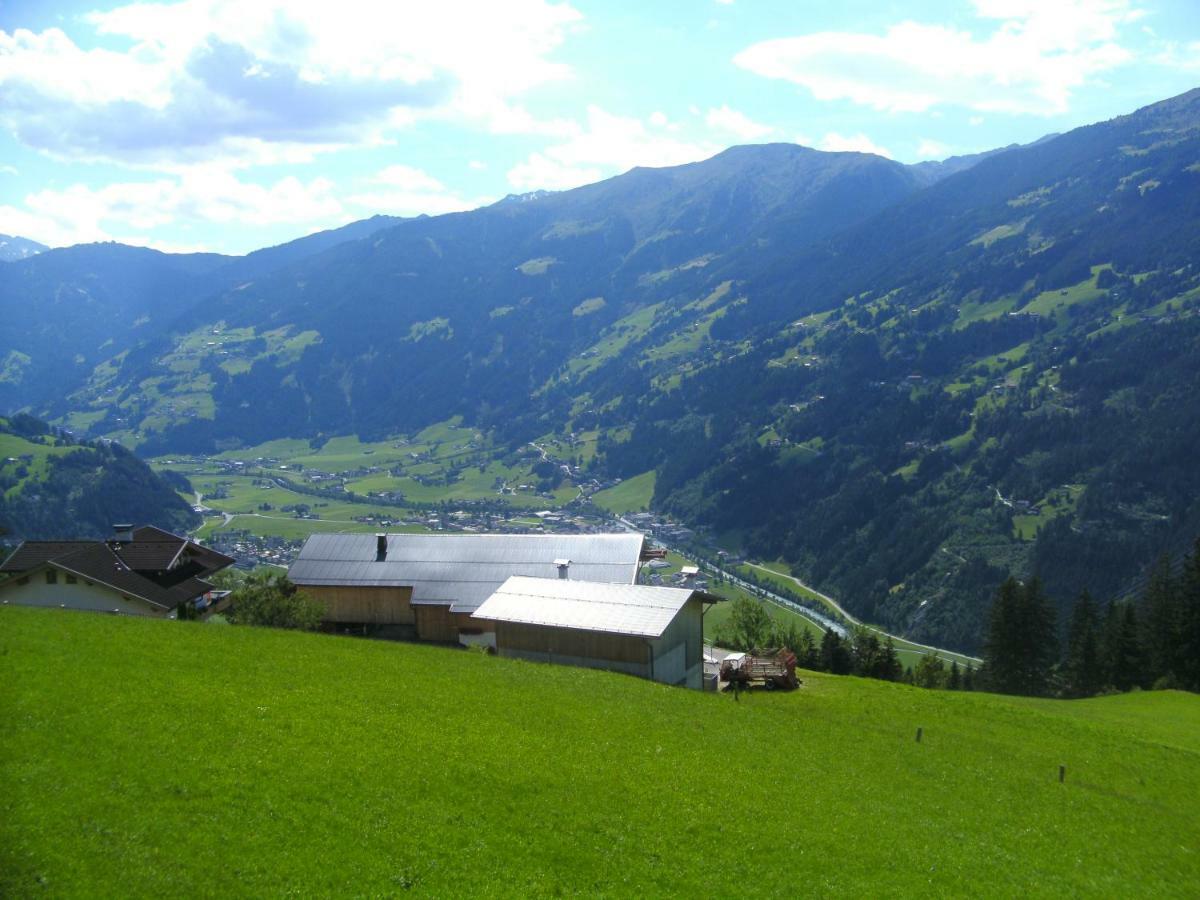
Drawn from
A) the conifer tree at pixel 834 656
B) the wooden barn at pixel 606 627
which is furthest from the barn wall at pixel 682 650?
the conifer tree at pixel 834 656

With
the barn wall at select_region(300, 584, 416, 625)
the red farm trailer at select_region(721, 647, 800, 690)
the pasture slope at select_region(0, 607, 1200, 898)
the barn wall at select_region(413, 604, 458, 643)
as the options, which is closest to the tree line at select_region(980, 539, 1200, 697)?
the pasture slope at select_region(0, 607, 1200, 898)

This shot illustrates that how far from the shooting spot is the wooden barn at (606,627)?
47.4 meters

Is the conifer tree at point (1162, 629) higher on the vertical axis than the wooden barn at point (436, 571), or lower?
lower

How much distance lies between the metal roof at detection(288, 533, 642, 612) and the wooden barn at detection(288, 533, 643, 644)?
0.22ft

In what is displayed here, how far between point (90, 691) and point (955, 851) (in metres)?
28.3

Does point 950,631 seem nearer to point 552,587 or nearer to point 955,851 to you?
point 552,587

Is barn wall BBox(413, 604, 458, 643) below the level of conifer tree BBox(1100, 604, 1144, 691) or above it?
above

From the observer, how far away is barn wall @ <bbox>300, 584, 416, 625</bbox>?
65812 millimetres

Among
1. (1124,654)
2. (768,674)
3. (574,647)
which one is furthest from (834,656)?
(574,647)

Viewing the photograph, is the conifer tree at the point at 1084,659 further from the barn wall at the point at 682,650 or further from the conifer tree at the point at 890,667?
the barn wall at the point at 682,650

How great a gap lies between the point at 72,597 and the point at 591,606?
113 feet

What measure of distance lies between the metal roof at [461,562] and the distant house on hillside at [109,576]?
8.82 meters

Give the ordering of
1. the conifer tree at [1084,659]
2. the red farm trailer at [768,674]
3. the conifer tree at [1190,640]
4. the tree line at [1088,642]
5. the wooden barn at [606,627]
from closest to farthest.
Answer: the wooden barn at [606,627] → the red farm trailer at [768,674] → the conifer tree at [1190,640] → the tree line at [1088,642] → the conifer tree at [1084,659]

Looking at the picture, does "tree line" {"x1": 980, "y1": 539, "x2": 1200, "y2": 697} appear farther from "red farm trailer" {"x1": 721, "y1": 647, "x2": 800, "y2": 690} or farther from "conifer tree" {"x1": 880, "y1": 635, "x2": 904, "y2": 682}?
"red farm trailer" {"x1": 721, "y1": 647, "x2": 800, "y2": 690}
